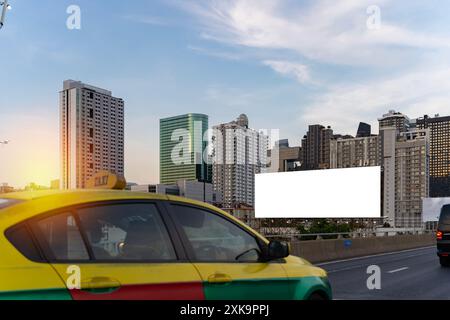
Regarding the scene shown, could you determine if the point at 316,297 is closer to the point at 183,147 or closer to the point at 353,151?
the point at 183,147

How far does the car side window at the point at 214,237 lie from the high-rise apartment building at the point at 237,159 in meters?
59.4

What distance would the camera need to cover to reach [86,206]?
3457 millimetres

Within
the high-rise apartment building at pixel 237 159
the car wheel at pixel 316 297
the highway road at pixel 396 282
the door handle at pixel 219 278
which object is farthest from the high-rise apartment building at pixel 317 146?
the door handle at pixel 219 278

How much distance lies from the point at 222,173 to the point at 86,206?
8419 cm

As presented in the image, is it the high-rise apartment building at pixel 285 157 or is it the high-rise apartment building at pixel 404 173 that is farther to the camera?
the high-rise apartment building at pixel 404 173

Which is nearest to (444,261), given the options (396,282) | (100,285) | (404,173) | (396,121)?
(396,282)

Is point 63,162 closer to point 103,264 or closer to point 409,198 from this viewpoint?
point 103,264

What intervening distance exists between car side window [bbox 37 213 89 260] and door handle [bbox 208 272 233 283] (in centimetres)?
96

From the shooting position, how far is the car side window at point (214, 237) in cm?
404

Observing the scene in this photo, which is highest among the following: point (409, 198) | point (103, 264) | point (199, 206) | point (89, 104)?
point (89, 104)

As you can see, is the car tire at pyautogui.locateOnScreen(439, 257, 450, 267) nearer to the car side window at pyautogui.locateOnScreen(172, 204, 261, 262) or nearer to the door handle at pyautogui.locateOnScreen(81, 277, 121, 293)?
the car side window at pyautogui.locateOnScreen(172, 204, 261, 262)

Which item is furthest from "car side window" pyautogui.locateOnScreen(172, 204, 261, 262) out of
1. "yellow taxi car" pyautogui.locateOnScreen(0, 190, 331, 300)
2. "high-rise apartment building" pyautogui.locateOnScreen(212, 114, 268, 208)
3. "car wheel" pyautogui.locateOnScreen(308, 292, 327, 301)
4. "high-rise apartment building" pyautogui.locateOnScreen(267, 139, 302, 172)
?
"high-rise apartment building" pyautogui.locateOnScreen(267, 139, 302, 172)

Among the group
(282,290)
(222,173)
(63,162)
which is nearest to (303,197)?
(222,173)

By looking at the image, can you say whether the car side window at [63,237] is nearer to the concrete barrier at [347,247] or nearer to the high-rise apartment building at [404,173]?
the concrete barrier at [347,247]
